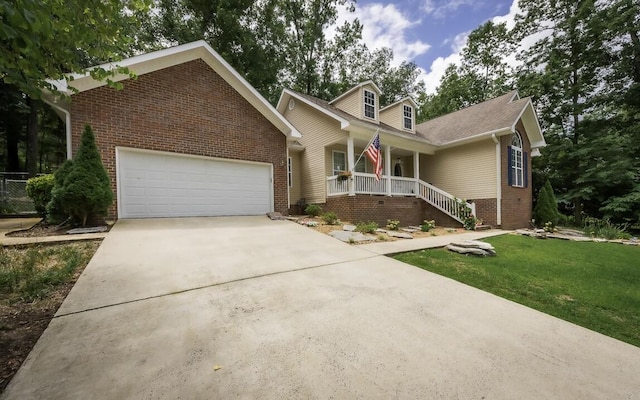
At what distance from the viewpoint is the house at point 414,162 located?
35.4 ft

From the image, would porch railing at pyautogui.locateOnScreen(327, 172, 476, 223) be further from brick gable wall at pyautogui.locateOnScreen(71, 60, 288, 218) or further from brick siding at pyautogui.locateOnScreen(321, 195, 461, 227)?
brick gable wall at pyautogui.locateOnScreen(71, 60, 288, 218)

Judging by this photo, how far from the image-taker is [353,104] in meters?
13.1

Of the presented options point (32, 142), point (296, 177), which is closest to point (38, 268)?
point (296, 177)

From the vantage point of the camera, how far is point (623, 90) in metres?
15.7

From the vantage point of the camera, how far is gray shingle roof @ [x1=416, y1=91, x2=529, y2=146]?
Answer: 1212cm

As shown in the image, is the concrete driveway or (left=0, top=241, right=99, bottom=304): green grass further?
(left=0, top=241, right=99, bottom=304): green grass

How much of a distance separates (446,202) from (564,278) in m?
7.09

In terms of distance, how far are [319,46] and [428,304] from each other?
23394 mm

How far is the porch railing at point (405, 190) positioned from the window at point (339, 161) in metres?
1.54

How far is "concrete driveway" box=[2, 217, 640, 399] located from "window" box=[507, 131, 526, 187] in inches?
426

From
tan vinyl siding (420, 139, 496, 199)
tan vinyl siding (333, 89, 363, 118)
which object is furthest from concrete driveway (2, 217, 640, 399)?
tan vinyl siding (333, 89, 363, 118)

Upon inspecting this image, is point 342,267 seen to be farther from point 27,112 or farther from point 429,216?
point 27,112

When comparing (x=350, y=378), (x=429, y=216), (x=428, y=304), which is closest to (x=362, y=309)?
(x=428, y=304)

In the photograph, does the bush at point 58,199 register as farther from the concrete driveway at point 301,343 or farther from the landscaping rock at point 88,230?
the concrete driveway at point 301,343
